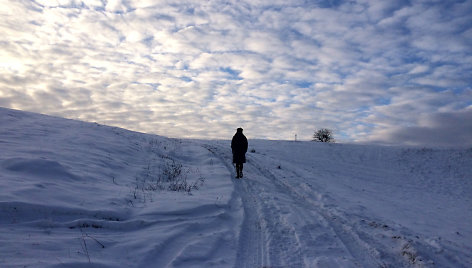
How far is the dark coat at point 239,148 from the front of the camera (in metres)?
12.6

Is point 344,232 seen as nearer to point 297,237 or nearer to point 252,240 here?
point 297,237

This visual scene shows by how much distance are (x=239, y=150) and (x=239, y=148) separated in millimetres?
104

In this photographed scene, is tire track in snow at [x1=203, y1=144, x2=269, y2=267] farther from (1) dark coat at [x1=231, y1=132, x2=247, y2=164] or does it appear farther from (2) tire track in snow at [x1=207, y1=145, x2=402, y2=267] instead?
(1) dark coat at [x1=231, y1=132, x2=247, y2=164]

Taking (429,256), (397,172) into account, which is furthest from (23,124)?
(397,172)

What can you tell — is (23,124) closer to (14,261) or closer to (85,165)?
(85,165)

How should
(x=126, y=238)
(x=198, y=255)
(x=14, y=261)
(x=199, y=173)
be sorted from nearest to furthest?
(x=14, y=261), (x=198, y=255), (x=126, y=238), (x=199, y=173)

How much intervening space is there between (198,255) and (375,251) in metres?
3.16

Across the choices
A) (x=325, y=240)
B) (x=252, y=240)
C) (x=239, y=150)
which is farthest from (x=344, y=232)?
(x=239, y=150)

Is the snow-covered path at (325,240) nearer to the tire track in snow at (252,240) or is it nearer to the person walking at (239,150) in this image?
the tire track in snow at (252,240)

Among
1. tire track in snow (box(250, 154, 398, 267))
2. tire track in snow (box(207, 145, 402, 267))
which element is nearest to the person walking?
tire track in snow (box(250, 154, 398, 267))

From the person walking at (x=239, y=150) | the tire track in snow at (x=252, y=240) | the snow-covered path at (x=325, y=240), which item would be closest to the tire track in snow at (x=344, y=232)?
the snow-covered path at (x=325, y=240)

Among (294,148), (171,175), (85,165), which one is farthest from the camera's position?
(294,148)

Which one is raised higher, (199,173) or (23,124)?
(23,124)

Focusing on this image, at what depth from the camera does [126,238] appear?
480 centimetres
